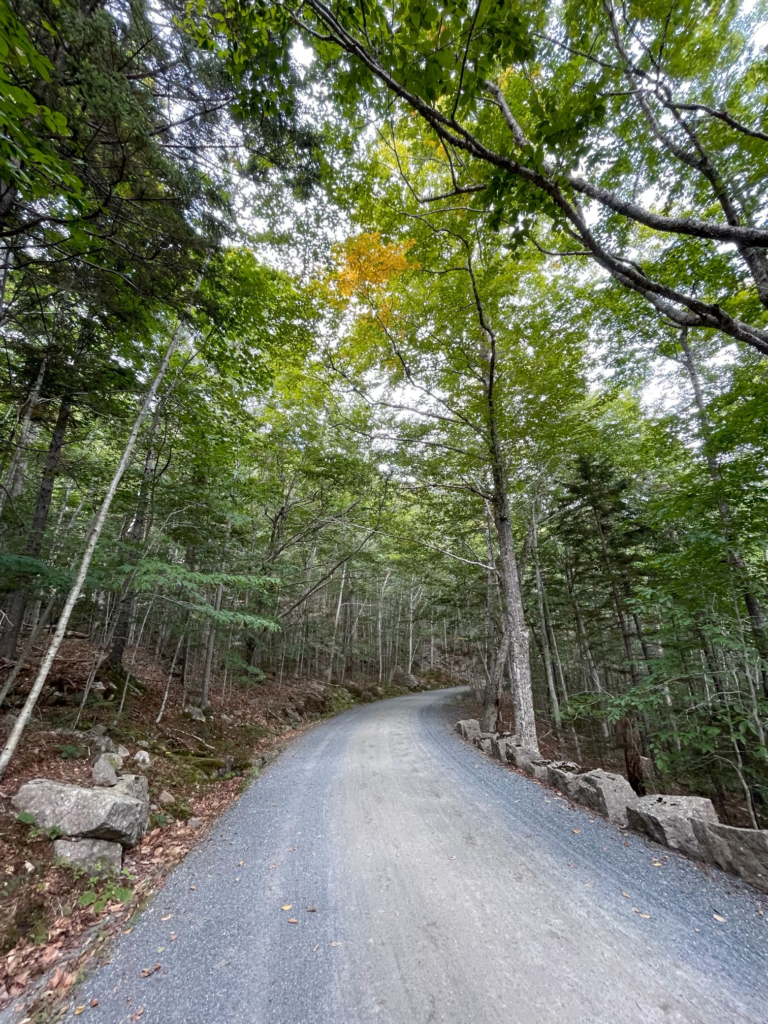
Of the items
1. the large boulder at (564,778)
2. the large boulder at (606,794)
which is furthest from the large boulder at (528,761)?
the large boulder at (606,794)

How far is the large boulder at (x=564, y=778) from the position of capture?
15.5 feet

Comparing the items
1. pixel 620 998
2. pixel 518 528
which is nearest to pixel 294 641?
pixel 518 528

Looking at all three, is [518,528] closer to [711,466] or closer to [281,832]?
[711,466]

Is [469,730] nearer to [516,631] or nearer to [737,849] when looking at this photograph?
[516,631]

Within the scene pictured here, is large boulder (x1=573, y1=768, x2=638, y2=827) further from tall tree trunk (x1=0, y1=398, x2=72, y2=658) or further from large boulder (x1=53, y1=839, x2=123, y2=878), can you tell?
tall tree trunk (x1=0, y1=398, x2=72, y2=658)

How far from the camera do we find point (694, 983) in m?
2.01

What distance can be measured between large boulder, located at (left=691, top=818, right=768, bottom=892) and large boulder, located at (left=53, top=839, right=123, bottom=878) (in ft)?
17.1

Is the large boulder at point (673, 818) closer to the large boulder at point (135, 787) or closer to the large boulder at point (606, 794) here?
the large boulder at point (606, 794)

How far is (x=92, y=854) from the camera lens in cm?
320

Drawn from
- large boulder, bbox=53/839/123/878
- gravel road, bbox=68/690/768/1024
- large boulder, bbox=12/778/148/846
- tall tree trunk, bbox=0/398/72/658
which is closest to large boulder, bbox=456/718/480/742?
gravel road, bbox=68/690/768/1024

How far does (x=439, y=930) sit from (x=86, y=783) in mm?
3982

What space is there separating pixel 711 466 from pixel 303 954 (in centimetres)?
859

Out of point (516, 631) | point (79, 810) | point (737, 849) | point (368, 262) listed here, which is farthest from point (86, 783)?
point (368, 262)

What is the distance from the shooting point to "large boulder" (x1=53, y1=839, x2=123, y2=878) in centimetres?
309
